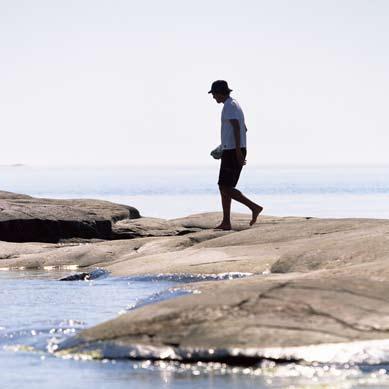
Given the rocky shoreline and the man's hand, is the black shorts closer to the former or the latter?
the man's hand

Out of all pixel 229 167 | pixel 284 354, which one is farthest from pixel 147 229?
pixel 284 354

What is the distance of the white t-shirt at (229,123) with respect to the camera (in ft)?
60.6

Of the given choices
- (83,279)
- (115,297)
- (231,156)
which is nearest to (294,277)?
(115,297)

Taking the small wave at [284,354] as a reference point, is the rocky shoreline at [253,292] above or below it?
above

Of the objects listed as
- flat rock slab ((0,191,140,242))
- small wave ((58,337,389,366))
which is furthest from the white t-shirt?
small wave ((58,337,389,366))

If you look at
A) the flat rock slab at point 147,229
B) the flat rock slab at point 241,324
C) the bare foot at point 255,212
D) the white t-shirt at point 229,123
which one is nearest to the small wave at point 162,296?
the flat rock slab at point 241,324

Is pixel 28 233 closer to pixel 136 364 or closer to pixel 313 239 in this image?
pixel 313 239

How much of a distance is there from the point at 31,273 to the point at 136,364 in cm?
866

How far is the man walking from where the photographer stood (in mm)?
18484

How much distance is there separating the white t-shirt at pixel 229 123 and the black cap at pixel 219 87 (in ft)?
0.55

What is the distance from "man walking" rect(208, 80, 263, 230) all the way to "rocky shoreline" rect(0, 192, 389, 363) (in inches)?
28.8

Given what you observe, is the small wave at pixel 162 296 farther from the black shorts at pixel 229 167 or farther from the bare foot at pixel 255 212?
the bare foot at pixel 255 212

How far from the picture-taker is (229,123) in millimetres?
18547

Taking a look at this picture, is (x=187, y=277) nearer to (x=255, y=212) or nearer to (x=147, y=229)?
(x=255, y=212)
